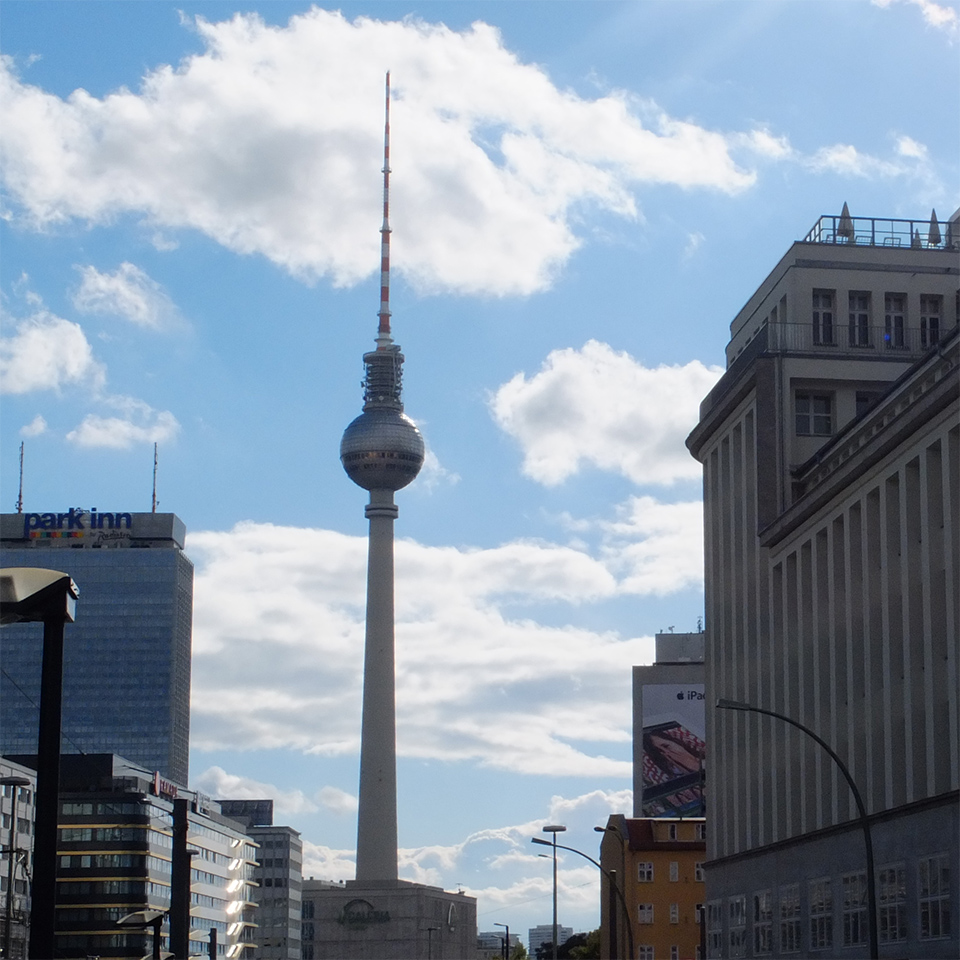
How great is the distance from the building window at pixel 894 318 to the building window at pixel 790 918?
23.6m

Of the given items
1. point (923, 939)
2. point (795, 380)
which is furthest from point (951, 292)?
point (923, 939)

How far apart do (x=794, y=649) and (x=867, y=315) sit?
1679 centimetres

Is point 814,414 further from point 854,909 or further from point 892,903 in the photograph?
point 892,903

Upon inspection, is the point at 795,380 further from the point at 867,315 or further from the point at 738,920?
the point at 738,920

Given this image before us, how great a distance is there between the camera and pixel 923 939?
47250 millimetres

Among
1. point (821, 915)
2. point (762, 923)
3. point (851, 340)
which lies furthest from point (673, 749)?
point (821, 915)

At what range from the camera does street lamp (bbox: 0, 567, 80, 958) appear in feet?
64.6

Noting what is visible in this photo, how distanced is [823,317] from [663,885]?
174 feet

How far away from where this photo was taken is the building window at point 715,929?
7288cm

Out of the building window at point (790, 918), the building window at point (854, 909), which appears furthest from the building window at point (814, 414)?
the building window at point (854, 909)

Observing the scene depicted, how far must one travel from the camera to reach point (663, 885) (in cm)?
11388

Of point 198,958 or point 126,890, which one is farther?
point 198,958

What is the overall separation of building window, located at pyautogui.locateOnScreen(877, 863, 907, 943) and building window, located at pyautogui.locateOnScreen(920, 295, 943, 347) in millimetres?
28877

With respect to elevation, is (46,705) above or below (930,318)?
below
